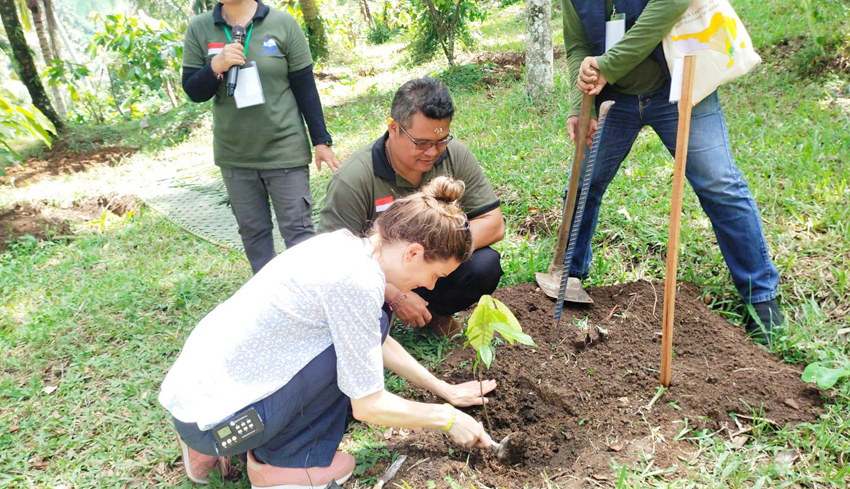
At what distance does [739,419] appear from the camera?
2043 mm

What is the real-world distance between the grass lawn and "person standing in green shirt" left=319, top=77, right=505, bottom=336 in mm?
302

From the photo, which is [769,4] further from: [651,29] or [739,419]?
[739,419]

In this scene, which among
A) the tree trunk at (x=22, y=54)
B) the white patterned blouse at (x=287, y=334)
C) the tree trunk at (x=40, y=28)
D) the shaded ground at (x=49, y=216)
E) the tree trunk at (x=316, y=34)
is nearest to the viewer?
the white patterned blouse at (x=287, y=334)

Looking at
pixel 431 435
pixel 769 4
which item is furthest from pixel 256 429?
pixel 769 4

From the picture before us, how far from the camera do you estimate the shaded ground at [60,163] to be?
21.5 ft

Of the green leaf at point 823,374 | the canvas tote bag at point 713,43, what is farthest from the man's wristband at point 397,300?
the green leaf at point 823,374

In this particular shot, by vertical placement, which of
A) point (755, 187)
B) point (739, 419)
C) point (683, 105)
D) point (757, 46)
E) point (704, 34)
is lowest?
point (739, 419)

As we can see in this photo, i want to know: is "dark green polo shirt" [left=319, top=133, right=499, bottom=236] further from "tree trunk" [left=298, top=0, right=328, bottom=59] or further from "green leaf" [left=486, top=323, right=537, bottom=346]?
"tree trunk" [left=298, top=0, right=328, bottom=59]

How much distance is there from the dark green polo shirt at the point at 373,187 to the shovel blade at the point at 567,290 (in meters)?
0.51

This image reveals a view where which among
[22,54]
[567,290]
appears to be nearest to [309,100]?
[567,290]

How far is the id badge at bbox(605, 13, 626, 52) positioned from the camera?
237 centimetres

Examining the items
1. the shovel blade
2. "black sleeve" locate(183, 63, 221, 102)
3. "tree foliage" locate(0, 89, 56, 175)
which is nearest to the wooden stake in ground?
the shovel blade

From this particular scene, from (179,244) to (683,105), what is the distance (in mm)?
3719

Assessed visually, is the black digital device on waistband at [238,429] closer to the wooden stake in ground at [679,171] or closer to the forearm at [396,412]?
the forearm at [396,412]
